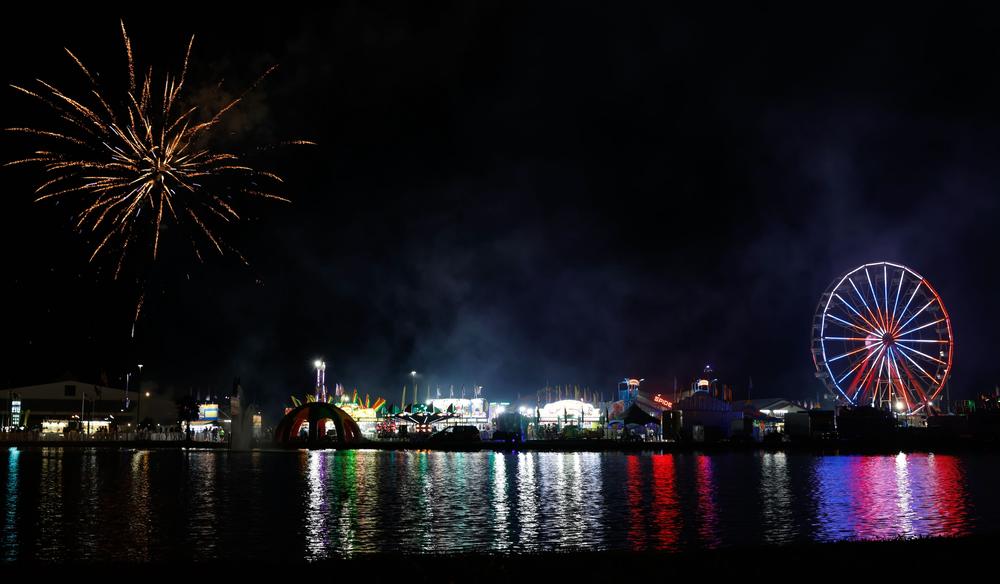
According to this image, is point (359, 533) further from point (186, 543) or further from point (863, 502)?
point (863, 502)

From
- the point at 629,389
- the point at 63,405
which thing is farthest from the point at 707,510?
the point at 63,405

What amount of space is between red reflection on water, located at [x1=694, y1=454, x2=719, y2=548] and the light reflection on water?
0.22 ft

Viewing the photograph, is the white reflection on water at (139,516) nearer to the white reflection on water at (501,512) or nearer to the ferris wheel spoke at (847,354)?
the white reflection on water at (501,512)

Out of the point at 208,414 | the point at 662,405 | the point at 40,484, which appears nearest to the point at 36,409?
the point at 208,414

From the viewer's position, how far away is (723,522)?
22219mm

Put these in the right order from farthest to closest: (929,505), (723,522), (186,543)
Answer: (929,505) → (723,522) → (186,543)

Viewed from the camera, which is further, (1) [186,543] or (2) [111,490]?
(2) [111,490]

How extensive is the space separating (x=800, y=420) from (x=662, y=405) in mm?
35152

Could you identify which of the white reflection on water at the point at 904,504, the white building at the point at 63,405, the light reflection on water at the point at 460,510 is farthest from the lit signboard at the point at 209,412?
the white reflection on water at the point at 904,504

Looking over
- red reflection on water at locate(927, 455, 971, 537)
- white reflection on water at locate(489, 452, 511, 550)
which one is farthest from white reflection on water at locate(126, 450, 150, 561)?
red reflection on water at locate(927, 455, 971, 537)

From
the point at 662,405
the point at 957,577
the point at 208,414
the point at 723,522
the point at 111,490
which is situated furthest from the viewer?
the point at 208,414

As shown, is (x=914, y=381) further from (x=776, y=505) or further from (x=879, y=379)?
(x=776, y=505)

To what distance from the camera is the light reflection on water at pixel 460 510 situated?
61.4 ft

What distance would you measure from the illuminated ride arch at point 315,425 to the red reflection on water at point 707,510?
47.0 m
